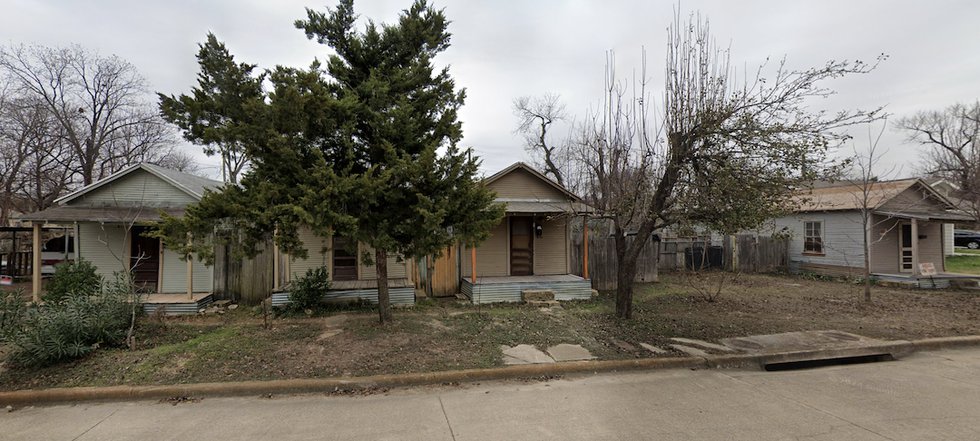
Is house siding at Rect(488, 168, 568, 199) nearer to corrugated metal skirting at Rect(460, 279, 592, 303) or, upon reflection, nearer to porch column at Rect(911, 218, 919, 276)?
corrugated metal skirting at Rect(460, 279, 592, 303)

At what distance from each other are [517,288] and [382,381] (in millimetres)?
6376

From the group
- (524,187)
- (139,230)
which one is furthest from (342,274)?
(524,187)

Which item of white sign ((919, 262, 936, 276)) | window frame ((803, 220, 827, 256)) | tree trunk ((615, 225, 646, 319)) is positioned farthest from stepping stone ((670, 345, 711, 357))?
window frame ((803, 220, 827, 256))

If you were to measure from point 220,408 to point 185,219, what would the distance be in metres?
3.19

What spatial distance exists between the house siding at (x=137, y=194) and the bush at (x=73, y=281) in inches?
86.5

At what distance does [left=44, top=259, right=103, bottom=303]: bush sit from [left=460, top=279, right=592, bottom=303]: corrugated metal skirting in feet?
27.0

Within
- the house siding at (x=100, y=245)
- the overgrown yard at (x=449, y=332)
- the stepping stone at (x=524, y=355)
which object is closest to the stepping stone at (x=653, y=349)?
the overgrown yard at (x=449, y=332)

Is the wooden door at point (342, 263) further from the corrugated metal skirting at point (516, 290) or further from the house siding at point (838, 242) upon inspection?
the house siding at point (838, 242)

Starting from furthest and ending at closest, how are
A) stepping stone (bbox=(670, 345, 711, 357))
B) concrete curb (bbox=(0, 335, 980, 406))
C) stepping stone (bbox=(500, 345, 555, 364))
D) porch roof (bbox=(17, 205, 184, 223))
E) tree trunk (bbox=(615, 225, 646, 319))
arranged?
1. porch roof (bbox=(17, 205, 184, 223))
2. tree trunk (bbox=(615, 225, 646, 319))
3. stepping stone (bbox=(670, 345, 711, 357))
4. stepping stone (bbox=(500, 345, 555, 364))
5. concrete curb (bbox=(0, 335, 980, 406))

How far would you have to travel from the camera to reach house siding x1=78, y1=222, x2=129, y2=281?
1073 cm

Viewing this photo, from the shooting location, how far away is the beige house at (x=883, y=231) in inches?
578

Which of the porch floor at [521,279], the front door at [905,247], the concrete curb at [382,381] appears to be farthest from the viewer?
the front door at [905,247]

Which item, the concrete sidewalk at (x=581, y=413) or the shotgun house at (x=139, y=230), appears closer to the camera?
the concrete sidewalk at (x=581, y=413)

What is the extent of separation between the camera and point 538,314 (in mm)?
9062
